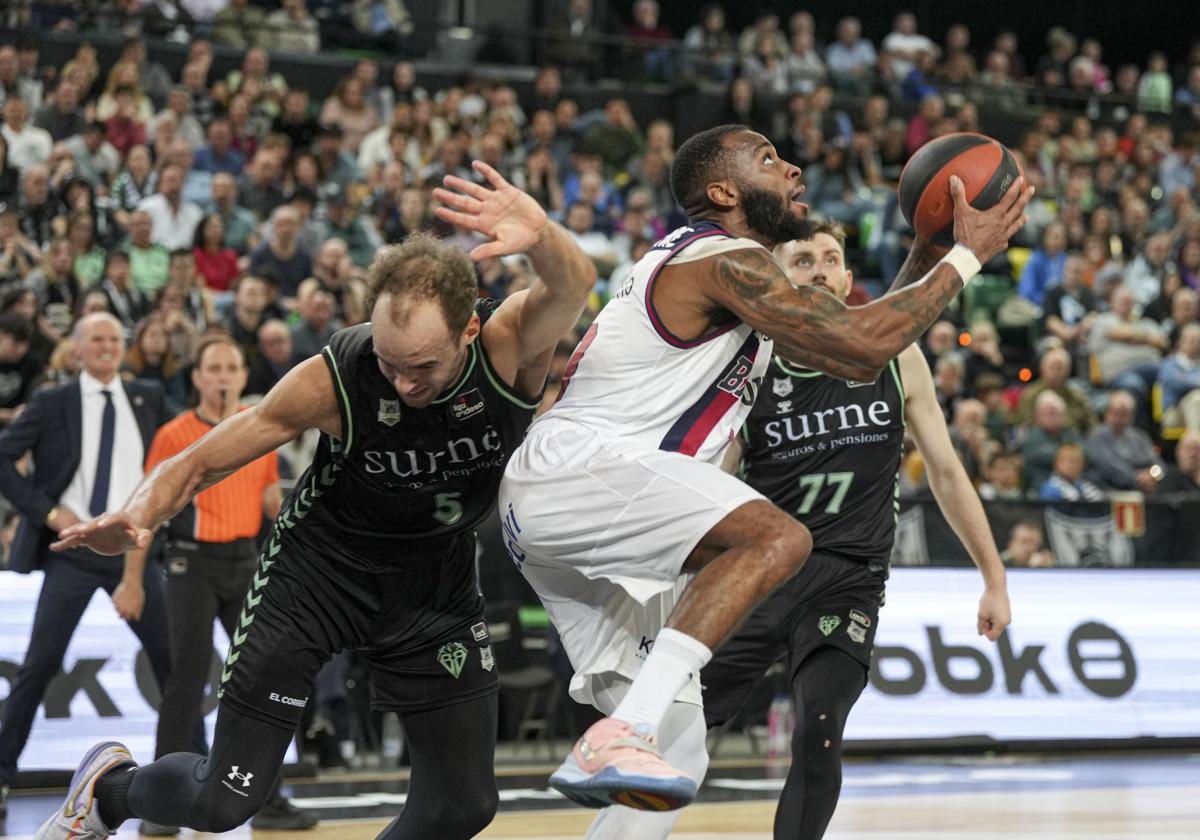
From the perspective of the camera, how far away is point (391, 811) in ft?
26.4

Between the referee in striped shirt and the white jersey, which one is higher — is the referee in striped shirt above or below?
below

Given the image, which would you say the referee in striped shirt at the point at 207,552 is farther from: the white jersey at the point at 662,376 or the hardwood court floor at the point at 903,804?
the white jersey at the point at 662,376

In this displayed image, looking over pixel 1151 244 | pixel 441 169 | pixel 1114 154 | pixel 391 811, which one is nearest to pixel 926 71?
pixel 1114 154

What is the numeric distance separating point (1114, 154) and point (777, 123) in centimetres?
460

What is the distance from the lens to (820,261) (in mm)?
6184

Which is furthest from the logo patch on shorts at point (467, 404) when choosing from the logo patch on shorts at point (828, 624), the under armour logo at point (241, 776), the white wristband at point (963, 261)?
the logo patch on shorts at point (828, 624)

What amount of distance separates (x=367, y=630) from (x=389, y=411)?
0.73m

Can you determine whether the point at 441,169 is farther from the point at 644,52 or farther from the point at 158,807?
the point at 158,807

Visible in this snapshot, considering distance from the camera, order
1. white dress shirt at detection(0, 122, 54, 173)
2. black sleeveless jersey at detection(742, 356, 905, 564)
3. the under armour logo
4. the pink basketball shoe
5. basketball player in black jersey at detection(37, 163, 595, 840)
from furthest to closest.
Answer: white dress shirt at detection(0, 122, 54, 173)
black sleeveless jersey at detection(742, 356, 905, 564)
the under armour logo
basketball player in black jersey at detection(37, 163, 595, 840)
the pink basketball shoe

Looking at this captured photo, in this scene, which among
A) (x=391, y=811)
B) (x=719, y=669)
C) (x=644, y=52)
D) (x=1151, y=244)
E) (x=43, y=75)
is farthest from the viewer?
(x=644, y=52)

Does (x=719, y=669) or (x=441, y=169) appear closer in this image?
(x=719, y=669)

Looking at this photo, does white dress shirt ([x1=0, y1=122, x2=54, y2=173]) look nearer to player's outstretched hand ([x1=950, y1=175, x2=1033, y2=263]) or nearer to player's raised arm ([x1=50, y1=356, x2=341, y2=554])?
player's raised arm ([x1=50, y1=356, x2=341, y2=554])

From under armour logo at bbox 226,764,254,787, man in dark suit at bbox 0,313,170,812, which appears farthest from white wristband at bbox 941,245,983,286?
man in dark suit at bbox 0,313,170,812

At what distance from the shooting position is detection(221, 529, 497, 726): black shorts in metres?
4.85
